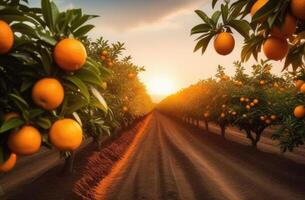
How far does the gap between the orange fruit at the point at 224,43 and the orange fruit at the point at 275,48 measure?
0.29m

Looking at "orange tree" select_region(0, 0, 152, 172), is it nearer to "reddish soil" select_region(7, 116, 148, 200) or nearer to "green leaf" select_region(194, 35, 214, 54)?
"green leaf" select_region(194, 35, 214, 54)

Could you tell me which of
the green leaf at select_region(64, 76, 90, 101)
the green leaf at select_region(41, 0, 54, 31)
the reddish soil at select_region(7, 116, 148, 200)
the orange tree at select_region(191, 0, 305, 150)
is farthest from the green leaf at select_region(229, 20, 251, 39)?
the reddish soil at select_region(7, 116, 148, 200)

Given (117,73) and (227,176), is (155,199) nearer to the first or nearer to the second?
(227,176)

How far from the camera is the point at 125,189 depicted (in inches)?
456

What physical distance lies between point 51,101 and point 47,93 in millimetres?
Result: 54

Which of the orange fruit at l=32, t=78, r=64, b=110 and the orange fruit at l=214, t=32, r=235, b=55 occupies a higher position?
the orange fruit at l=214, t=32, r=235, b=55

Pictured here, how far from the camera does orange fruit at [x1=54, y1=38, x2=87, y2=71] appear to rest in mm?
2002

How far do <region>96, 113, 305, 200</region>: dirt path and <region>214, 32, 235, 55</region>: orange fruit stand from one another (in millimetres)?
8632

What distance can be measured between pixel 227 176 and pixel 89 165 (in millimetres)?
5608

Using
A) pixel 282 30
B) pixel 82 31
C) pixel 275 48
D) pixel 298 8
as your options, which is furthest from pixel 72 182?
pixel 298 8

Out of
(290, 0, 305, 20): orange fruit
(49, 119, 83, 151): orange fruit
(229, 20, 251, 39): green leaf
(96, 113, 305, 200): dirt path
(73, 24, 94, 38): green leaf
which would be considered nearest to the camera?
(290, 0, 305, 20): orange fruit

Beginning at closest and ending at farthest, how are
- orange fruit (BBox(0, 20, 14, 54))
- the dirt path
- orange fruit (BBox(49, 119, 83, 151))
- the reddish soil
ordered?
orange fruit (BBox(0, 20, 14, 54)) < orange fruit (BBox(49, 119, 83, 151)) < the reddish soil < the dirt path

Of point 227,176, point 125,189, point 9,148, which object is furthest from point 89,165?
point 9,148

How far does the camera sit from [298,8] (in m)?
1.73
